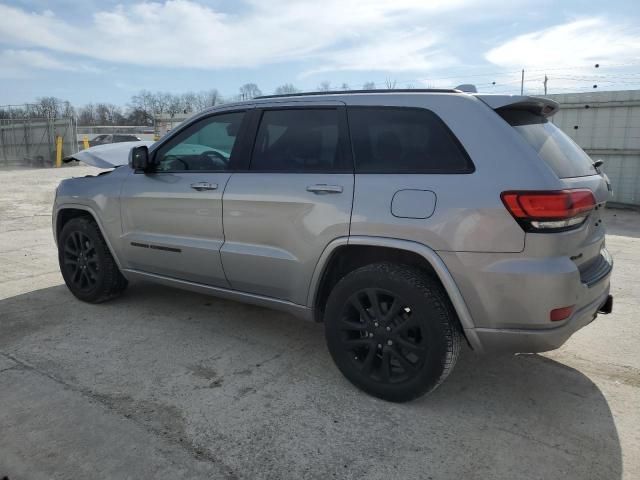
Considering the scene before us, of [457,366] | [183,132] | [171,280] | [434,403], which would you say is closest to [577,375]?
[457,366]

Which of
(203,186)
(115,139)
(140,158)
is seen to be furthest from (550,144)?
(115,139)

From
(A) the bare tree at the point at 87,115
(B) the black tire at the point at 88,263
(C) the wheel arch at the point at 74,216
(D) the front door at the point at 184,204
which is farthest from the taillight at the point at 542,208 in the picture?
(A) the bare tree at the point at 87,115

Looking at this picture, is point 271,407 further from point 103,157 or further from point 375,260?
point 103,157

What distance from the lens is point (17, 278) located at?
18.6ft

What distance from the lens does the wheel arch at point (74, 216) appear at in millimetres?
4504

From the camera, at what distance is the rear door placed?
10.3ft

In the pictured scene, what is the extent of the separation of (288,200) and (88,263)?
245 cm

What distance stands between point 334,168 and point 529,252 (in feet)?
4.16

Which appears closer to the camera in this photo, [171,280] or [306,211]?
[306,211]

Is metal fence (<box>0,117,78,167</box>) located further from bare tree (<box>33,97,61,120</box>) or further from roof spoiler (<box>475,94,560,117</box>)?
roof spoiler (<box>475,94,560,117</box>)

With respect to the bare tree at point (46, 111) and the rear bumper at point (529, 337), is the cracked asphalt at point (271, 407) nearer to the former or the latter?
the rear bumper at point (529, 337)

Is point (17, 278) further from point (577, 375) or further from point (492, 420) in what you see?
point (577, 375)

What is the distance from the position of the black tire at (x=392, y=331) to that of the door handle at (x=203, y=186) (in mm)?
1246

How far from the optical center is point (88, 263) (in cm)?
468
